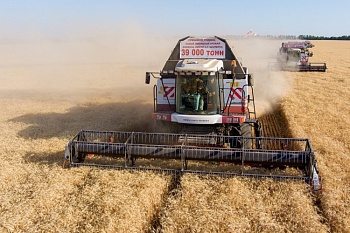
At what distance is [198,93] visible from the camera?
24.6 ft

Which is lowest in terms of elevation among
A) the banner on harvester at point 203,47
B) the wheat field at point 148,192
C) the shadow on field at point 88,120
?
the wheat field at point 148,192

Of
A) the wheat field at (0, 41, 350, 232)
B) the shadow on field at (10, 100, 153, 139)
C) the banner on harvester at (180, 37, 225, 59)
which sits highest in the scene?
the banner on harvester at (180, 37, 225, 59)

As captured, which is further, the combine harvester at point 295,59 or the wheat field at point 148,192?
the combine harvester at point 295,59

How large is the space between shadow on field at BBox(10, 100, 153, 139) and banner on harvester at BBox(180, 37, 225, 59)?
249 cm

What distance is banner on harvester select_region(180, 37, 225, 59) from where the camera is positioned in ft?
27.5

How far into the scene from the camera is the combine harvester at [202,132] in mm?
6109

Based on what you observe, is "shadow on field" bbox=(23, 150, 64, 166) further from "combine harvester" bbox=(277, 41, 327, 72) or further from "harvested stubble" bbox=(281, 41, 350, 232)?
"combine harvester" bbox=(277, 41, 327, 72)

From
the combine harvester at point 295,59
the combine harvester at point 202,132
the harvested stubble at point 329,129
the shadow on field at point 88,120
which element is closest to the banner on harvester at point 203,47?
the combine harvester at point 202,132

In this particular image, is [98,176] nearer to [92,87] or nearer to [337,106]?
[337,106]

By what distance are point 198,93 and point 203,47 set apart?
4.89 feet

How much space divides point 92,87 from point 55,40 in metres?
24.8

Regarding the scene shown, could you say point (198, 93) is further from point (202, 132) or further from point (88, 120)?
point (88, 120)

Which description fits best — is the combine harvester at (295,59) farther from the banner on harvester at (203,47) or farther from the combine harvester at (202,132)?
the banner on harvester at (203,47)

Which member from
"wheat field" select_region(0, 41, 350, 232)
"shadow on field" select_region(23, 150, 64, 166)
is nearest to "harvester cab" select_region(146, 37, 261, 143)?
"wheat field" select_region(0, 41, 350, 232)
